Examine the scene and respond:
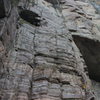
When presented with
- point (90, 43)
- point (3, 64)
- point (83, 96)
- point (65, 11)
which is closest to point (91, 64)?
point (90, 43)

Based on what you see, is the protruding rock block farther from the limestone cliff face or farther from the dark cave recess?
the dark cave recess

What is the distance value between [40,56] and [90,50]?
19.8ft

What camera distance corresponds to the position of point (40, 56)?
1010 centimetres

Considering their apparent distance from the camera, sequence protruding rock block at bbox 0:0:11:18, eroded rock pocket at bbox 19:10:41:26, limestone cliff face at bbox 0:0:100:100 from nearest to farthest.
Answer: limestone cliff face at bbox 0:0:100:100 → protruding rock block at bbox 0:0:11:18 → eroded rock pocket at bbox 19:10:41:26

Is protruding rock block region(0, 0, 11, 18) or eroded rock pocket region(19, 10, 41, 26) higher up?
protruding rock block region(0, 0, 11, 18)

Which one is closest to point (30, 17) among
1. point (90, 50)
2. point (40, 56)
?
point (40, 56)

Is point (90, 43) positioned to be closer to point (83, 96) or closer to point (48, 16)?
point (48, 16)

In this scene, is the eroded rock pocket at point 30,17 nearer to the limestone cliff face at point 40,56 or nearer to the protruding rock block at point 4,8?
the limestone cliff face at point 40,56

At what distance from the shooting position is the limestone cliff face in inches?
320

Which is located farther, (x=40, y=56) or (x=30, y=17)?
(x=30, y=17)

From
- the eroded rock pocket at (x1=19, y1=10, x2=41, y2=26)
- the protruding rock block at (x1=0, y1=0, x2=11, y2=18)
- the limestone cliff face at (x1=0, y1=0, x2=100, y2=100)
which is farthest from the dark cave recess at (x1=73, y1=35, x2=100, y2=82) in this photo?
the protruding rock block at (x1=0, y1=0, x2=11, y2=18)

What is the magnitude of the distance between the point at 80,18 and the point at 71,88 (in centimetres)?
950

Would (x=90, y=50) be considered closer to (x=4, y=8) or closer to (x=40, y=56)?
(x=40, y=56)

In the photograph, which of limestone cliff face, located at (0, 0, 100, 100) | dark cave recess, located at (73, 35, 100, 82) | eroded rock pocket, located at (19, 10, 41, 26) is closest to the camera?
limestone cliff face, located at (0, 0, 100, 100)
